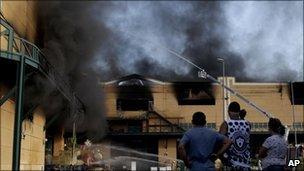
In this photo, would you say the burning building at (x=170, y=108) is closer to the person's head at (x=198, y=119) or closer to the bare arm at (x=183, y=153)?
the person's head at (x=198, y=119)

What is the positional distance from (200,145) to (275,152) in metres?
1.58

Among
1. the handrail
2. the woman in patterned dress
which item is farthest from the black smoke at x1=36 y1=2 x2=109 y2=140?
the woman in patterned dress

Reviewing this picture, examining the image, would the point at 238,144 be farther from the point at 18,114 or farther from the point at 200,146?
the point at 18,114

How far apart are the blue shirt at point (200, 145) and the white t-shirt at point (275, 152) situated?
130 cm

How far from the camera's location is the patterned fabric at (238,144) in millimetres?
6055

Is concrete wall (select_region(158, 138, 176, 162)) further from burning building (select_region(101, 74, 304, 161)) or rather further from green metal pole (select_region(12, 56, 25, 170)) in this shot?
green metal pole (select_region(12, 56, 25, 170))

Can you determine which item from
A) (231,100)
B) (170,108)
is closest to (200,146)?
(170,108)

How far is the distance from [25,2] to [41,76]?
3.71 meters

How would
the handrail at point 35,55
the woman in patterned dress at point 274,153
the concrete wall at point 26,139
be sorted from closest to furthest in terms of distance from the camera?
the woman in patterned dress at point 274,153 < the handrail at point 35,55 < the concrete wall at point 26,139

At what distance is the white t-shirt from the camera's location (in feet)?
20.7

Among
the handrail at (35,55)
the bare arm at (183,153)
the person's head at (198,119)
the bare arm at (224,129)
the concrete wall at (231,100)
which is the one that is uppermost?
the concrete wall at (231,100)

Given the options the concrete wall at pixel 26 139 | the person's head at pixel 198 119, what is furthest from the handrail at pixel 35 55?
the person's head at pixel 198 119

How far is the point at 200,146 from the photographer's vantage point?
5219 millimetres

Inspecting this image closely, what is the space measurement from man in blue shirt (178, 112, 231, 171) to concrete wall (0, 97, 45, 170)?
8588 mm
